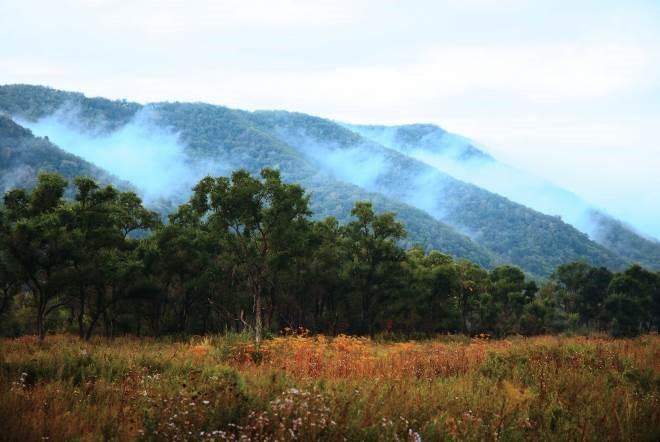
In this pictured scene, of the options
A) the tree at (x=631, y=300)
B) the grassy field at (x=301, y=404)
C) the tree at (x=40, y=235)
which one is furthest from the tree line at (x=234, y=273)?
the grassy field at (x=301, y=404)

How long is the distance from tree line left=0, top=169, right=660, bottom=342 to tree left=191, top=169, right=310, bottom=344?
87 millimetres

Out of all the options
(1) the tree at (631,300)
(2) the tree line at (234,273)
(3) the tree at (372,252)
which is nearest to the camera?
(2) the tree line at (234,273)

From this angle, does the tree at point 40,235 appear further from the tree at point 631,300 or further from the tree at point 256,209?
the tree at point 631,300

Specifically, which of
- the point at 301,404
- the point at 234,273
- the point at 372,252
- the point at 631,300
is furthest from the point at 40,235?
the point at 631,300

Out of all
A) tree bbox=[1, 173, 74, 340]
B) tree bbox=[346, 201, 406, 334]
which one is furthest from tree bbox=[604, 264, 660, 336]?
tree bbox=[1, 173, 74, 340]

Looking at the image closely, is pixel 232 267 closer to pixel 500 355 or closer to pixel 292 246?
pixel 292 246

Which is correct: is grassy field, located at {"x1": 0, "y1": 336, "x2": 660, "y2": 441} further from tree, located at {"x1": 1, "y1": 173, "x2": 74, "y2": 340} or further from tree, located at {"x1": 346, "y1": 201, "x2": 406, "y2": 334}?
tree, located at {"x1": 346, "y1": 201, "x2": 406, "y2": 334}

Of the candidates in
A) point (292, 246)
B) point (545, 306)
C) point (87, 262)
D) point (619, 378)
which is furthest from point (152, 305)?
point (545, 306)

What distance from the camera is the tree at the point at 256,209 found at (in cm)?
3225

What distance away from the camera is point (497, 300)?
6594cm

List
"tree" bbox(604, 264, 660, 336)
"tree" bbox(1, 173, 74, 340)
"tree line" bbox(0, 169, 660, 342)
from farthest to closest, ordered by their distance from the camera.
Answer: "tree" bbox(604, 264, 660, 336)
"tree line" bbox(0, 169, 660, 342)
"tree" bbox(1, 173, 74, 340)

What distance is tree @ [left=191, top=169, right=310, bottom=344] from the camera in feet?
106

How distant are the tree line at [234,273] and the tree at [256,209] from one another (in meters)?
0.09

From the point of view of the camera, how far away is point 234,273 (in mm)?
41969
